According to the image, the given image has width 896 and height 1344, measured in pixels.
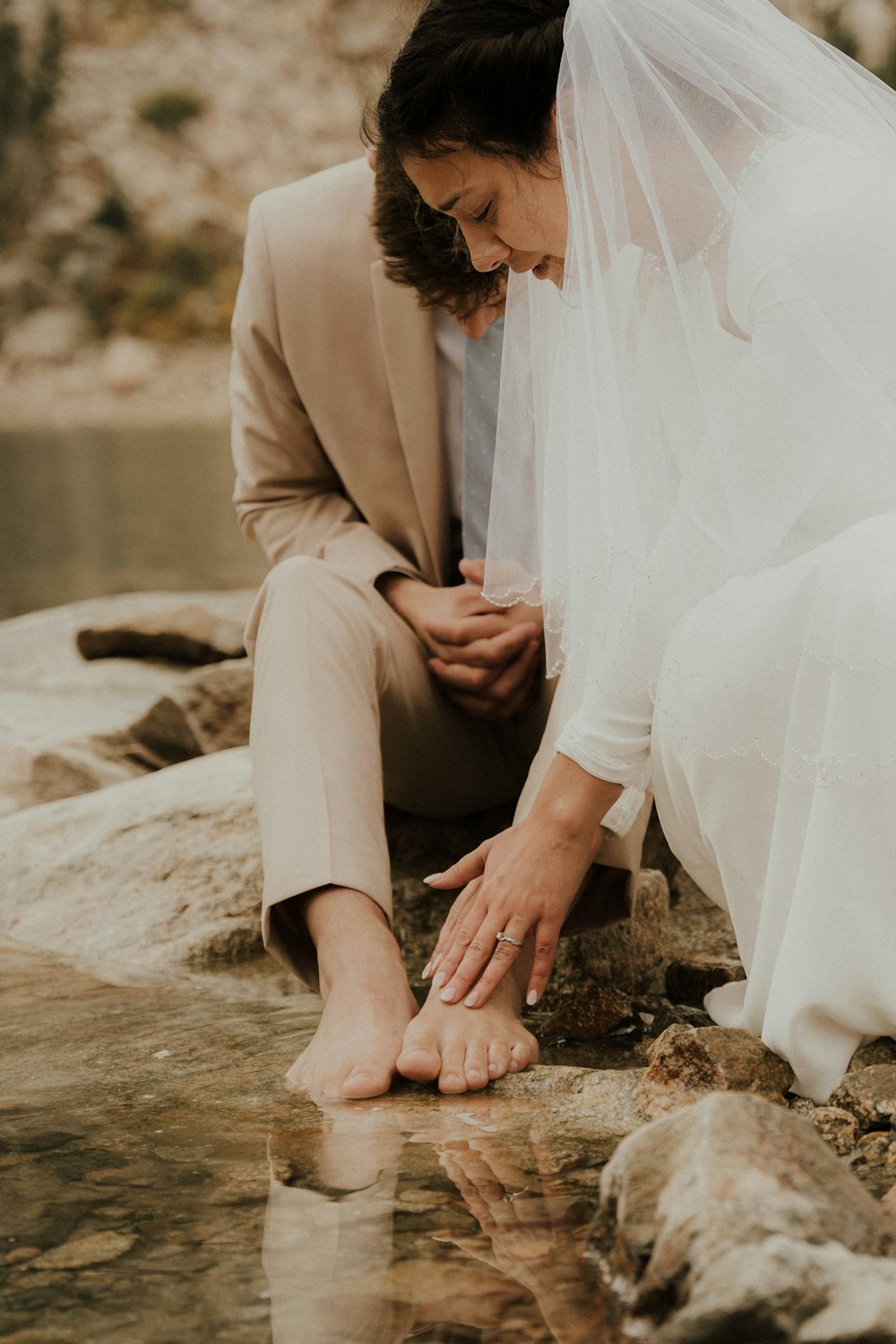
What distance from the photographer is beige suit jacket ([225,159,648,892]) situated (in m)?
2.69

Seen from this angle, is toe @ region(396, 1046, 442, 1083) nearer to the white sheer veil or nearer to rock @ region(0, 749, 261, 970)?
the white sheer veil

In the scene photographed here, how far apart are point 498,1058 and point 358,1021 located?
0.61 ft

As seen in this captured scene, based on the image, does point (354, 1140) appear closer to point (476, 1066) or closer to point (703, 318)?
point (476, 1066)

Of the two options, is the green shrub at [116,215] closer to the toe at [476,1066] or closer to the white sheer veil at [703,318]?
the white sheer veil at [703,318]

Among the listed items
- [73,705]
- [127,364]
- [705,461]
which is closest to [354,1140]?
[705,461]

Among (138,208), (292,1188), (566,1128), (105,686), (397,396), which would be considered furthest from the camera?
(138,208)

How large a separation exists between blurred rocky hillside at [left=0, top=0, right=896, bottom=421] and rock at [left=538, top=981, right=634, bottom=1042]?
118 ft

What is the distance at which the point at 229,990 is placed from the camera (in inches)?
98.0

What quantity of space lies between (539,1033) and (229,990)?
592mm

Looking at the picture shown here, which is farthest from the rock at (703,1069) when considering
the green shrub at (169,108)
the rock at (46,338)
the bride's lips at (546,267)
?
the green shrub at (169,108)

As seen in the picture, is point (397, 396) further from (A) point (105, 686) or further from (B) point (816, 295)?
(A) point (105, 686)

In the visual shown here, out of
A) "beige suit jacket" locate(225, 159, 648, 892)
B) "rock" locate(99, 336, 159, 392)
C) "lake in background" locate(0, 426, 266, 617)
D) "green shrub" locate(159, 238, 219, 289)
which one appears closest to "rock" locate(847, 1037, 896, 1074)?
"beige suit jacket" locate(225, 159, 648, 892)

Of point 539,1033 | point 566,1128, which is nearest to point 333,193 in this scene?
point 539,1033

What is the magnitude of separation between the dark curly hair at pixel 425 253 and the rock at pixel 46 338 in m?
36.7
